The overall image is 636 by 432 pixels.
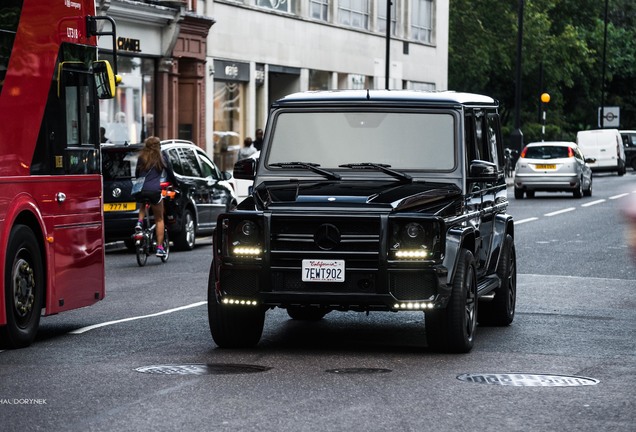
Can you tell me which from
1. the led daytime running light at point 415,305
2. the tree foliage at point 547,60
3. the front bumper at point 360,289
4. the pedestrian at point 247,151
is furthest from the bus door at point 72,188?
the tree foliage at point 547,60

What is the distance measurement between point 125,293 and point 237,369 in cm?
676

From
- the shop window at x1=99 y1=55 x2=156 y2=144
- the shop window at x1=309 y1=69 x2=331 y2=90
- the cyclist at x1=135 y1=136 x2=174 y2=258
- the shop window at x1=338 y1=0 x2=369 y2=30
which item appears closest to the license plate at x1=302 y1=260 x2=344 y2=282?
the cyclist at x1=135 y1=136 x2=174 y2=258

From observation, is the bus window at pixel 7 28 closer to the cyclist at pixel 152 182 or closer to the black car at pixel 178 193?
the cyclist at pixel 152 182

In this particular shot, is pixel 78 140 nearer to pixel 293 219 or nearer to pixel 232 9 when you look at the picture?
pixel 293 219

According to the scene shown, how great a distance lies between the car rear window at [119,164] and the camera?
2361 centimetres

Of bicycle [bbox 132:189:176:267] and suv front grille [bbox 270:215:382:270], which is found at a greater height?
suv front grille [bbox 270:215:382:270]

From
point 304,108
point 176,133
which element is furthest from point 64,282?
point 176,133

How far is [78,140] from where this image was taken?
43.5 feet

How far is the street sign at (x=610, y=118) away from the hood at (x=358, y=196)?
256ft

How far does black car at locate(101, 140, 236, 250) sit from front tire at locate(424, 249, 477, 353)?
1144cm

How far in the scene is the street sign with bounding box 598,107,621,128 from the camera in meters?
88.9

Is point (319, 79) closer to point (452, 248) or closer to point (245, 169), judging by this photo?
point (245, 169)

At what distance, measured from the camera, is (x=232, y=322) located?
37.6ft

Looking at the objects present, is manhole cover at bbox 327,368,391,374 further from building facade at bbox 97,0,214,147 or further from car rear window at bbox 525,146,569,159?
car rear window at bbox 525,146,569,159
